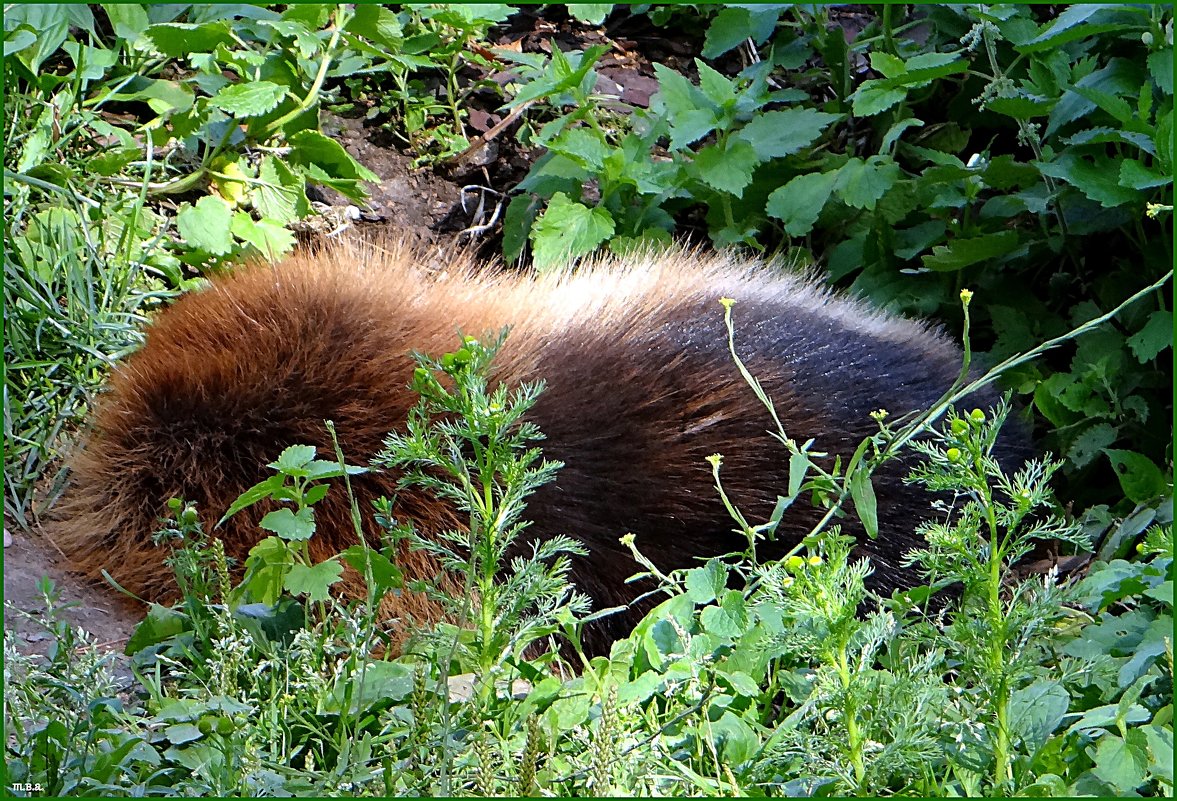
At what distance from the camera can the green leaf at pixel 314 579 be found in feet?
7.34

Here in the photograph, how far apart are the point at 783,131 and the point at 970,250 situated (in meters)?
0.75

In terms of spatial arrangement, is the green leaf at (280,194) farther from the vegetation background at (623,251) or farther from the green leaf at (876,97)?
the green leaf at (876,97)

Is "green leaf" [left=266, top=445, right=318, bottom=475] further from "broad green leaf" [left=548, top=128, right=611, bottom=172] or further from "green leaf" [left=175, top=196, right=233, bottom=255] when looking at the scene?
"broad green leaf" [left=548, top=128, right=611, bottom=172]

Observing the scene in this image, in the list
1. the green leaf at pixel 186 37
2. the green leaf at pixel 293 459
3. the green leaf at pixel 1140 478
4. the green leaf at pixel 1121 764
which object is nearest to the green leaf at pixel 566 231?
the green leaf at pixel 186 37

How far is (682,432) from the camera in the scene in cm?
287

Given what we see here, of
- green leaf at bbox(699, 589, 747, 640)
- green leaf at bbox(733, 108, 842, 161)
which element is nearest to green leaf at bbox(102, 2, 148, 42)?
green leaf at bbox(733, 108, 842, 161)

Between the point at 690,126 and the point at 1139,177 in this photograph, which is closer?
the point at 1139,177

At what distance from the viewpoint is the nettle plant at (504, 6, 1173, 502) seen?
11.0 feet

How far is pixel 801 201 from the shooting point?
3887mm

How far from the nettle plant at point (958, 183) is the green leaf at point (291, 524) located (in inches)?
65.1

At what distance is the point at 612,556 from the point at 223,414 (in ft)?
3.22

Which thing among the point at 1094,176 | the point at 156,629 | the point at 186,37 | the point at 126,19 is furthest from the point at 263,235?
Result: the point at 1094,176

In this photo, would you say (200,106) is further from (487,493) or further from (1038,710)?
(1038,710)

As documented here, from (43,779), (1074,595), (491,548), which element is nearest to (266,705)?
(43,779)
